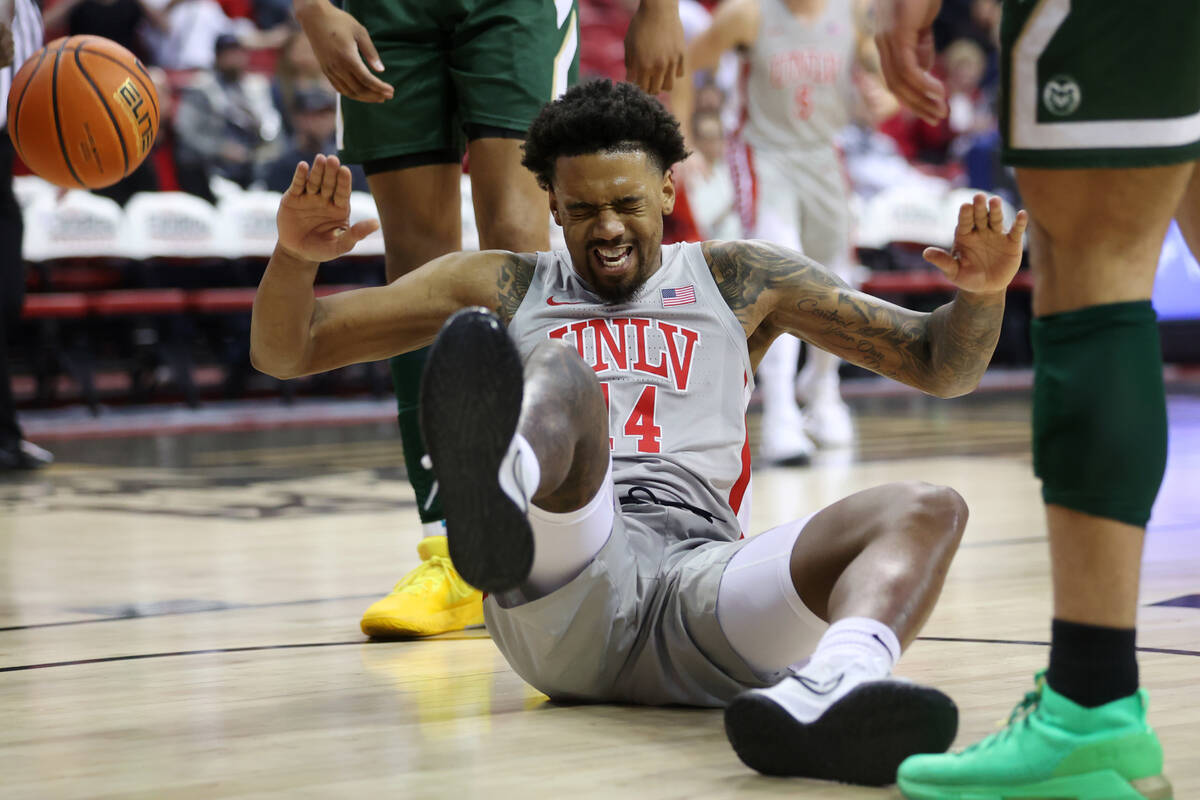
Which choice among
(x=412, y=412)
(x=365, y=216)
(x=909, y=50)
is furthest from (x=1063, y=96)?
(x=365, y=216)

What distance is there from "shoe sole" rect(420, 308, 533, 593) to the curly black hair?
732mm

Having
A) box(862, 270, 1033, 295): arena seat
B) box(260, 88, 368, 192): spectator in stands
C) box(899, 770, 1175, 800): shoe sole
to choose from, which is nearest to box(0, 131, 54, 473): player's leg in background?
box(260, 88, 368, 192): spectator in stands

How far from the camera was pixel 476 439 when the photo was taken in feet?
5.28

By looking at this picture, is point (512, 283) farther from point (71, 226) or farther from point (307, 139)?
point (307, 139)

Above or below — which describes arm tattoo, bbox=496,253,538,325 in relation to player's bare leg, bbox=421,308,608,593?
above

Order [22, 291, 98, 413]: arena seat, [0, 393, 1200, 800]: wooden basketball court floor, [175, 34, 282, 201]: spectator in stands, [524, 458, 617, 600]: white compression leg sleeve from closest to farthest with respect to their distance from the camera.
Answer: [0, 393, 1200, 800]: wooden basketball court floor, [524, 458, 617, 600]: white compression leg sleeve, [22, 291, 98, 413]: arena seat, [175, 34, 282, 201]: spectator in stands

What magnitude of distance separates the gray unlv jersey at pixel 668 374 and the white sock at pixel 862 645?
1.70ft

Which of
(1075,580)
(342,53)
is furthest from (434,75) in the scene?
(1075,580)

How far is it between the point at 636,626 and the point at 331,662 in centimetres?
70

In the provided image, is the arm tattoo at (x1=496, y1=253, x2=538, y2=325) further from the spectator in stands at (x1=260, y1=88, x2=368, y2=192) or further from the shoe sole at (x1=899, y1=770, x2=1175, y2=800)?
the spectator in stands at (x1=260, y1=88, x2=368, y2=192)

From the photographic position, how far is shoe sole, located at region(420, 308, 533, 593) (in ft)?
5.23

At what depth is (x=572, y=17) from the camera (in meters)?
3.10

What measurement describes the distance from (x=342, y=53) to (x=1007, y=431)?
5.04 meters

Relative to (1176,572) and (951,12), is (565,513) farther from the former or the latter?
(951,12)
